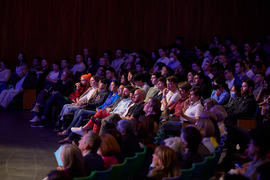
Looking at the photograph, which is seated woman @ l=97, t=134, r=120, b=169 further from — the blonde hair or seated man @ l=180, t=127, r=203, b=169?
seated man @ l=180, t=127, r=203, b=169

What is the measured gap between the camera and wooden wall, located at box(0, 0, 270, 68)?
27.2ft

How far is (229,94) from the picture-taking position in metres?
4.80

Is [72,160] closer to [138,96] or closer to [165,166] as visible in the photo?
[165,166]

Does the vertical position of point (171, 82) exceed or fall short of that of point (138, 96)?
it exceeds it

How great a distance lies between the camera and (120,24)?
8992mm

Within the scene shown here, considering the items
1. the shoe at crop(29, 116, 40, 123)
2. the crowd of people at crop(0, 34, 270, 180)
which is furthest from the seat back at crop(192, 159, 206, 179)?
the shoe at crop(29, 116, 40, 123)

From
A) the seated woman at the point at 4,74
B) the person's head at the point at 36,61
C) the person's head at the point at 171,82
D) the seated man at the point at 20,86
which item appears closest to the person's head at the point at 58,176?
the person's head at the point at 171,82

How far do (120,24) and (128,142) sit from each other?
6536mm

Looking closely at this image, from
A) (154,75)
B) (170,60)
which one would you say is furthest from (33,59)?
(154,75)

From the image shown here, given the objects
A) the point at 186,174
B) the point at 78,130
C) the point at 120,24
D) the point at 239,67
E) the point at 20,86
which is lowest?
the point at 78,130

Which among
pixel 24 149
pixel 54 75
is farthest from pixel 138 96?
pixel 54 75

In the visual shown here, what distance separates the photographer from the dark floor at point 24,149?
3.35 metres

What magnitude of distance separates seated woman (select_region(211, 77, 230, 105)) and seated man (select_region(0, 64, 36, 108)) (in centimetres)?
371

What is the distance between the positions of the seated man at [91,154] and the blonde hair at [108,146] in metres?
0.07
